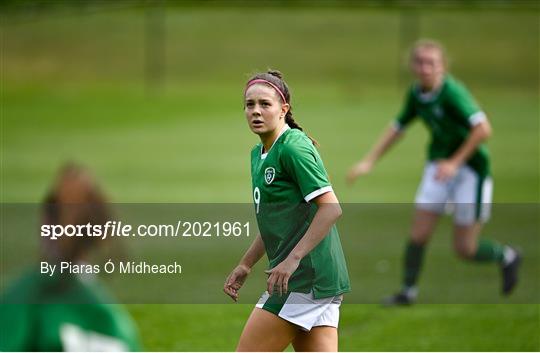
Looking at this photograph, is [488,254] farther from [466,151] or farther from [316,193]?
[316,193]

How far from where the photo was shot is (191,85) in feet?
140

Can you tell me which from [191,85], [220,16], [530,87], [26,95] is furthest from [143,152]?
[220,16]

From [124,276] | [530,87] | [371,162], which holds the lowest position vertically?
[124,276]

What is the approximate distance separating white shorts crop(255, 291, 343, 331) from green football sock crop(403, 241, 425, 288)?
5.30 metres

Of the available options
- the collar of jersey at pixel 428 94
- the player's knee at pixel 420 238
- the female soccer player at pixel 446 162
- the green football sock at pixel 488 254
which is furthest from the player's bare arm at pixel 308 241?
the green football sock at pixel 488 254

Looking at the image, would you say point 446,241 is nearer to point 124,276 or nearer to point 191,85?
point 124,276

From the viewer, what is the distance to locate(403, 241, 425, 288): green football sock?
1113 centimetres

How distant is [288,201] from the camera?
546cm

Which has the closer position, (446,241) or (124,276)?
(124,276)

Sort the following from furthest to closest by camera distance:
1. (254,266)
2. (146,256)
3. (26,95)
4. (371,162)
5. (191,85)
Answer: (191,85) < (26,95) < (371,162) < (146,256) < (254,266)

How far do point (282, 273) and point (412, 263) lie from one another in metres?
6.07

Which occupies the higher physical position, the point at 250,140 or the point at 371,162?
the point at 250,140

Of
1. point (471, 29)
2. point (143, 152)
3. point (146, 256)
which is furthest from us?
point (471, 29)

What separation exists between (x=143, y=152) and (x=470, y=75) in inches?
718
